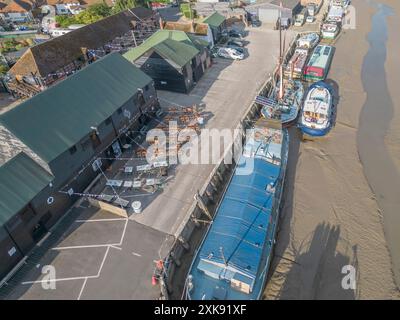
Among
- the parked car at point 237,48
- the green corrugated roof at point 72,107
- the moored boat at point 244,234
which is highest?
the green corrugated roof at point 72,107

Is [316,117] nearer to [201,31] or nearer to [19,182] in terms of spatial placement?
[201,31]

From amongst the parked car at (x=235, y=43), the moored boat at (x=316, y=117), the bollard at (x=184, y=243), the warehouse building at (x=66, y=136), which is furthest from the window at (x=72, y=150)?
the parked car at (x=235, y=43)

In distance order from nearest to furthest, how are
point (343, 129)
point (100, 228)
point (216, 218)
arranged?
point (216, 218)
point (100, 228)
point (343, 129)

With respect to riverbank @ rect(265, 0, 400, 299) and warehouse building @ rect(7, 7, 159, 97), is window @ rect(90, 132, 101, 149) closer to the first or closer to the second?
riverbank @ rect(265, 0, 400, 299)

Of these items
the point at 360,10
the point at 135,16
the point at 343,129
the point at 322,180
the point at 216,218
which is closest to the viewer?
the point at 216,218

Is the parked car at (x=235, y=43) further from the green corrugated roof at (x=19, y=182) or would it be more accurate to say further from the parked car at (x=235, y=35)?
the green corrugated roof at (x=19, y=182)

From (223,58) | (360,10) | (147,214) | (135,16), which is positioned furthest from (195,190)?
(360,10)

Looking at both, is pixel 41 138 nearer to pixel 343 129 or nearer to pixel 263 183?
pixel 263 183
